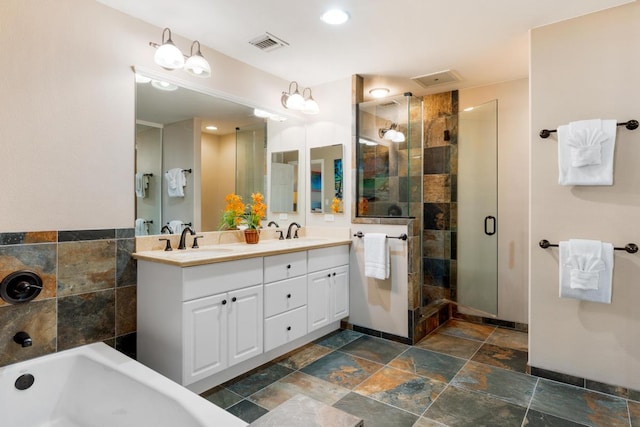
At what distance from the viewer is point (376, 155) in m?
3.41

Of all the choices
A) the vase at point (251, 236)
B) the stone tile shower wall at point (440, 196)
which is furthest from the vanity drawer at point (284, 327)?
the stone tile shower wall at point (440, 196)

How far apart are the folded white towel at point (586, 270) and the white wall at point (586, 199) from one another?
92 millimetres

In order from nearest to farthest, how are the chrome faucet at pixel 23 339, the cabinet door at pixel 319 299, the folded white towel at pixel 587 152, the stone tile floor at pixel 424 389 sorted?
1. the chrome faucet at pixel 23 339
2. the stone tile floor at pixel 424 389
3. the folded white towel at pixel 587 152
4. the cabinet door at pixel 319 299

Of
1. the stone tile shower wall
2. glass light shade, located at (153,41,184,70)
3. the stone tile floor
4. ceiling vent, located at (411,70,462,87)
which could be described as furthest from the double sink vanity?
ceiling vent, located at (411,70,462,87)

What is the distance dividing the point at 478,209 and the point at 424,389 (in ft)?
6.38

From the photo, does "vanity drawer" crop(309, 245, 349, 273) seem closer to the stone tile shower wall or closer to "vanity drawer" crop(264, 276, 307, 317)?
"vanity drawer" crop(264, 276, 307, 317)

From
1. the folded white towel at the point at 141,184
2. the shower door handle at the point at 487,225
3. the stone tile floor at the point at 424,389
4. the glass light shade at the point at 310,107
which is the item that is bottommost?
the stone tile floor at the point at 424,389

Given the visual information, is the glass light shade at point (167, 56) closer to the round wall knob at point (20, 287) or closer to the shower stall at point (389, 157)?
the round wall knob at point (20, 287)

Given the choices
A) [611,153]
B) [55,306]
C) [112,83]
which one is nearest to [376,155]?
[611,153]

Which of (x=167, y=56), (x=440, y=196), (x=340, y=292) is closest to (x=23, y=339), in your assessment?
(x=167, y=56)

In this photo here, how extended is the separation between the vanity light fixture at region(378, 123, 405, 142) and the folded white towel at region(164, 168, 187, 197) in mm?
1850

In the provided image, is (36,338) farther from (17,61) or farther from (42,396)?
(17,61)

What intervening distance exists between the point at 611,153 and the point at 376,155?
70.0 inches

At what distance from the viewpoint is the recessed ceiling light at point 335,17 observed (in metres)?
2.26
